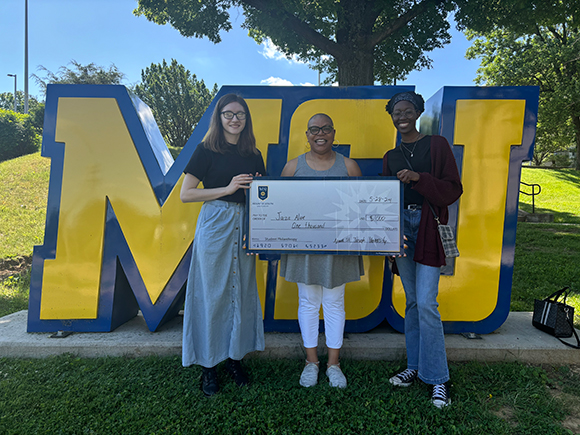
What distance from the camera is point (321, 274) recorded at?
2738 mm

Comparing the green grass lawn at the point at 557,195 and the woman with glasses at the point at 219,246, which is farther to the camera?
the green grass lawn at the point at 557,195

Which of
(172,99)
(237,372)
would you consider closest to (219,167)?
(237,372)

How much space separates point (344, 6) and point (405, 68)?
11.7 feet

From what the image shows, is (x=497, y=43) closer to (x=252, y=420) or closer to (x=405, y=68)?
(x=405, y=68)

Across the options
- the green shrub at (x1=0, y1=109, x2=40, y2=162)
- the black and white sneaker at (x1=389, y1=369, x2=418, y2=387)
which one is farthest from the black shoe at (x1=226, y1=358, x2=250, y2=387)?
the green shrub at (x1=0, y1=109, x2=40, y2=162)

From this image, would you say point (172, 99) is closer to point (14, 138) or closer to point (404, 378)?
point (14, 138)

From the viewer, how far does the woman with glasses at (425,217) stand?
250cm

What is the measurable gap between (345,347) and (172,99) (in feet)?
88.8

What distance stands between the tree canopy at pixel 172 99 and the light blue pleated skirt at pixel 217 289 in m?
24.9

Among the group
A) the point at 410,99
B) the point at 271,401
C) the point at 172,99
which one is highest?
the point at 172,99

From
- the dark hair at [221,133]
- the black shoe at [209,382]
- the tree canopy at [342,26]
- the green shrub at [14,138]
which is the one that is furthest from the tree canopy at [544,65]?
the green shrub at [14,138]

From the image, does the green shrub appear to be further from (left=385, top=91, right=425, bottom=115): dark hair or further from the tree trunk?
(left=385, top=91, right=425, bottom=115): dark hair

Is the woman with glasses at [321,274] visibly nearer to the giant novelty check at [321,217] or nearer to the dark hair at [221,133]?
the giant novelty check at [321,217]

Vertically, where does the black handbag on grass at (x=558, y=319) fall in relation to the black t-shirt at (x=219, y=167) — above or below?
below
